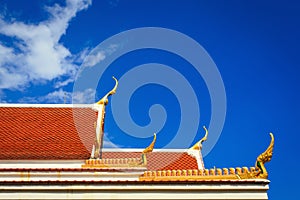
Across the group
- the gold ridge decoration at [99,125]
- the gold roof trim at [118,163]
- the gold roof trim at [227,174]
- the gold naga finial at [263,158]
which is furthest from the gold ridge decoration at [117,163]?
the gold naga finial at [263,158]

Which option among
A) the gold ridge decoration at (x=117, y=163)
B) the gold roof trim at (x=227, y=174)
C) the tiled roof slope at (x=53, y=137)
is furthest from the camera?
the tiled roof slope at (x=53, y=137)

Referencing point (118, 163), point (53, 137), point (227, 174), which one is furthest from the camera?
point (53, 137)

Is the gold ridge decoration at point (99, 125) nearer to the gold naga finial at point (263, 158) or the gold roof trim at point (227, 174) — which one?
the gold roof trim at point (227, 174)

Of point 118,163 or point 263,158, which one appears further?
point 118,163

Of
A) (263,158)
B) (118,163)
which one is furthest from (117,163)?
(263,158)

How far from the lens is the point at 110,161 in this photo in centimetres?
1155

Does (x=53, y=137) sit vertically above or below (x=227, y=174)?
above

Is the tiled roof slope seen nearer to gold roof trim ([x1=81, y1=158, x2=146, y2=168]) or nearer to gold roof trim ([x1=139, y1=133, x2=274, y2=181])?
gold roof trim ([x1=81, y1=158, x2=146, y2=168])

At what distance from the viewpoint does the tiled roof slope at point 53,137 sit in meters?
13.0

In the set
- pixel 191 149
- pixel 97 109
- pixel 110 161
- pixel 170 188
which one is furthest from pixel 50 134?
pixel 170 188

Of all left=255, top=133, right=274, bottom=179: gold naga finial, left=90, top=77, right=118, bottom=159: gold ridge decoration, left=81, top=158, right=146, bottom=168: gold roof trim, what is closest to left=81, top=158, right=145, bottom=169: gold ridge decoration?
left=81, top=158, right=146, bottom=168: gold roof trim

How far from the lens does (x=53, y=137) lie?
46.5ft

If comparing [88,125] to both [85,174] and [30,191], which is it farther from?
[30,191]

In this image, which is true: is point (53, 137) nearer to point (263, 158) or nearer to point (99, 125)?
point (99, 125)
